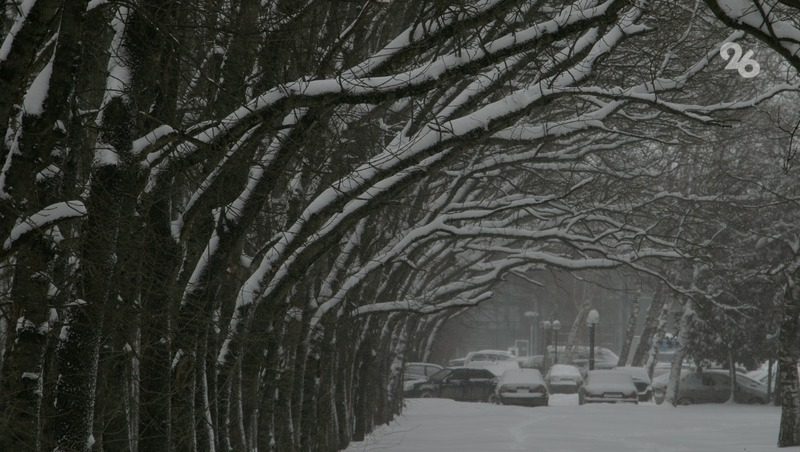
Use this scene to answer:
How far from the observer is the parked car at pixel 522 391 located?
41.5m

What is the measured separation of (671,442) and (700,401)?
20.2m

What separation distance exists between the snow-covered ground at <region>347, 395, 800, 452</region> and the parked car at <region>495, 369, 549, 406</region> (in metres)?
2.32

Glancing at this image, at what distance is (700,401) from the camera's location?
42.7 metres

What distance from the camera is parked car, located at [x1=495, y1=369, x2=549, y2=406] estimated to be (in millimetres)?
41500

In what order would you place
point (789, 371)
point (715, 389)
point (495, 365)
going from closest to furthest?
point (789, 371), point (715, 389), point (495, 365)

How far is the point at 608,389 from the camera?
4216 cm

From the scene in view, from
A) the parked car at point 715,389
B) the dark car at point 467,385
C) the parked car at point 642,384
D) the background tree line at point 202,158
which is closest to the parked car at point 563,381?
the parked car at point 642,384

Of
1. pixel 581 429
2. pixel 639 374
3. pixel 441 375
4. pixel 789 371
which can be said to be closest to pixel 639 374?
pixel 639 374

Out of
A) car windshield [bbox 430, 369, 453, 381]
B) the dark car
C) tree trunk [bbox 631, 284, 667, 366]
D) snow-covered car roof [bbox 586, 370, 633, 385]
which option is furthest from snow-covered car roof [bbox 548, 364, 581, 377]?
snow-covered car roof [bbox 586, 370, 633, 385]

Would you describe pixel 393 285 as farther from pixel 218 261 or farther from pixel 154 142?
pixel 154 142

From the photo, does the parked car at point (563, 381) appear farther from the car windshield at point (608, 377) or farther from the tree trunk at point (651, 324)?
the car windshield at point (608, 377)

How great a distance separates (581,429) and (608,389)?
1540 cm

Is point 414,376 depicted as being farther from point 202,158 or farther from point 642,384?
point 202,158

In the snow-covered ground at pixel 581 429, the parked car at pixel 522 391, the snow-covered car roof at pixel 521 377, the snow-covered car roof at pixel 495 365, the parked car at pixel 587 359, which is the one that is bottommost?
the snow-covered ground at pixel 581 429
